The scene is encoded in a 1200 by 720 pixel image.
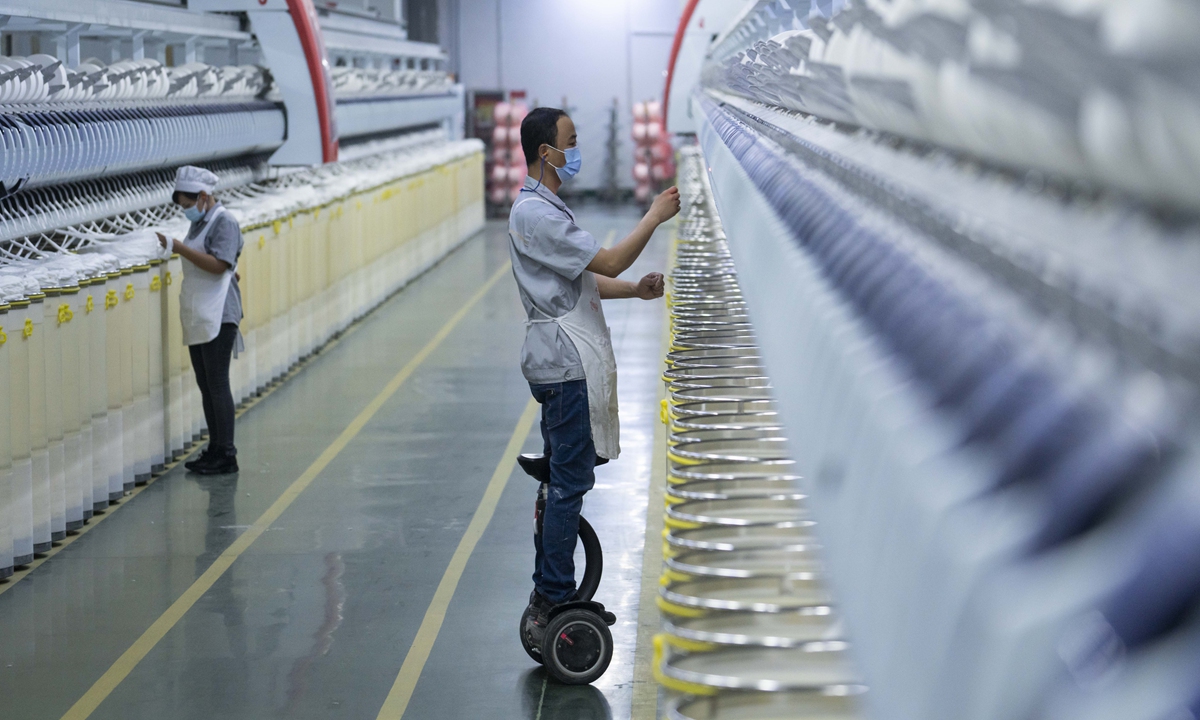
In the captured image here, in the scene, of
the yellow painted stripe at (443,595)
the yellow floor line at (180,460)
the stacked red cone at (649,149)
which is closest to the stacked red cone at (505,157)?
the stacked red cone at (649,149)

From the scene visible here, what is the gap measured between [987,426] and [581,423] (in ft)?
11.5

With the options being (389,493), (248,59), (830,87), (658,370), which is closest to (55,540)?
(389,493)

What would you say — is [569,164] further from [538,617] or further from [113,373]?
[113,373]

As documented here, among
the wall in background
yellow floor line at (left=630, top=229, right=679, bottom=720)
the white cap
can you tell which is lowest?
yellow floor line at (left=630, top=229, right=679, bottom=720)

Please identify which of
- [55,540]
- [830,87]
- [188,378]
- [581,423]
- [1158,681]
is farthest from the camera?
[188,378]

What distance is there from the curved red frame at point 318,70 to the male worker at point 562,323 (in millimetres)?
6090

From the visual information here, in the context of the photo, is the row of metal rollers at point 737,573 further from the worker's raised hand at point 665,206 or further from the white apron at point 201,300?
the white apron at point 201,300

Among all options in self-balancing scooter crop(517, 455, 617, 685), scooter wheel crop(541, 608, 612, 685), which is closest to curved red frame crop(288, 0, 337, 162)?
self-balancing scooter crop(517, 455, 617, 685)

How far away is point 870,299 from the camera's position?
0.78m

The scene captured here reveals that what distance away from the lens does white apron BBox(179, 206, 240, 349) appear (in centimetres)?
661

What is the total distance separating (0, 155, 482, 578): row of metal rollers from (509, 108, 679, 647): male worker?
235cm

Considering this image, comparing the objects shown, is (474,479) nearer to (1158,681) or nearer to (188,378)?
(188,378)

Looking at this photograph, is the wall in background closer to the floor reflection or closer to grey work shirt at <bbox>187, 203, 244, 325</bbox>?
grey work shirt at <bbox>187, 203, 244, 325</bbox>

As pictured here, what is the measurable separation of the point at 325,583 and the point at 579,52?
2083cm
